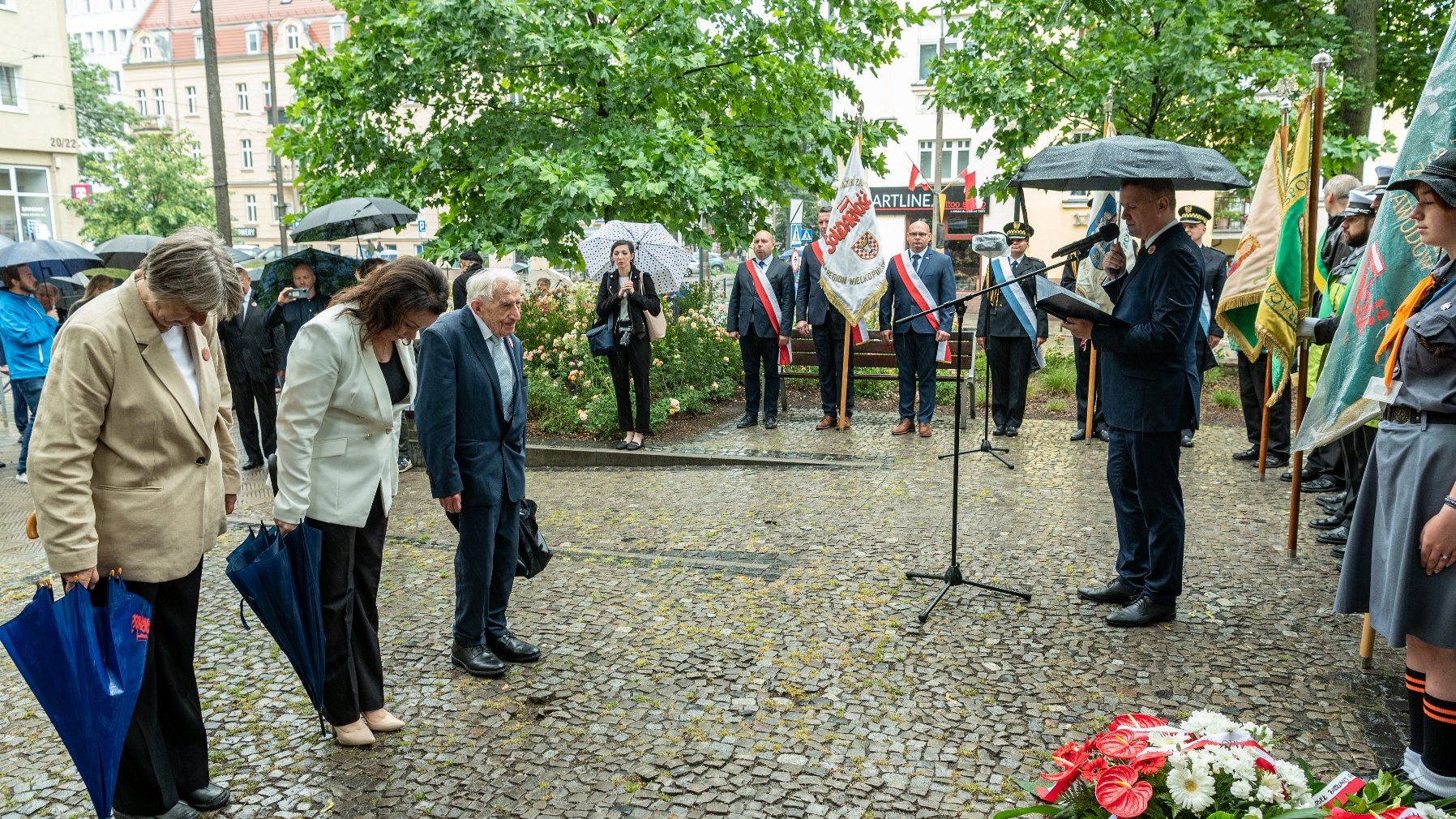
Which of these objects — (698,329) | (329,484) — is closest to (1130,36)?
(698,329)

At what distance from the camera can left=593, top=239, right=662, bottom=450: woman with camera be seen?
9.91 m

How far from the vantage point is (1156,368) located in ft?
16.4

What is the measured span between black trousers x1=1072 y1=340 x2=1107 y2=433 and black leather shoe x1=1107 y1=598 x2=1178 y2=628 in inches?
199

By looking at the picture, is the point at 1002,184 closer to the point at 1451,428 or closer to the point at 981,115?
the point at 981,115

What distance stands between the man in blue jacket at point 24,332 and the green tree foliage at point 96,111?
48705mm

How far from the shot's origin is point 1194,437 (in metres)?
10.3

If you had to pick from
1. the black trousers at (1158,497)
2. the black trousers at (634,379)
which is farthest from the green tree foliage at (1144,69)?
the black trousers at (1158,497)

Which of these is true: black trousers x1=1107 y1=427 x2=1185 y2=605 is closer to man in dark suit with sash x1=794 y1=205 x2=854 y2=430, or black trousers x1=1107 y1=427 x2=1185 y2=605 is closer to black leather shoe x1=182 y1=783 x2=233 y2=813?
black leather shoe x1=182 y1=783 x2=233 y2=813

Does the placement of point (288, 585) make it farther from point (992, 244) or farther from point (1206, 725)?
point (992, 244)

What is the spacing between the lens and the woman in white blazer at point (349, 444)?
149 inches

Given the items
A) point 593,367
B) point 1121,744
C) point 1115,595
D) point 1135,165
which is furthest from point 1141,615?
point 593,367

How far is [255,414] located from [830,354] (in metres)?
6.01

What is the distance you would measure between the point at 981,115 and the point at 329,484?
39.2 ft

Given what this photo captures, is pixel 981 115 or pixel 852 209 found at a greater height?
pixel 981 115
